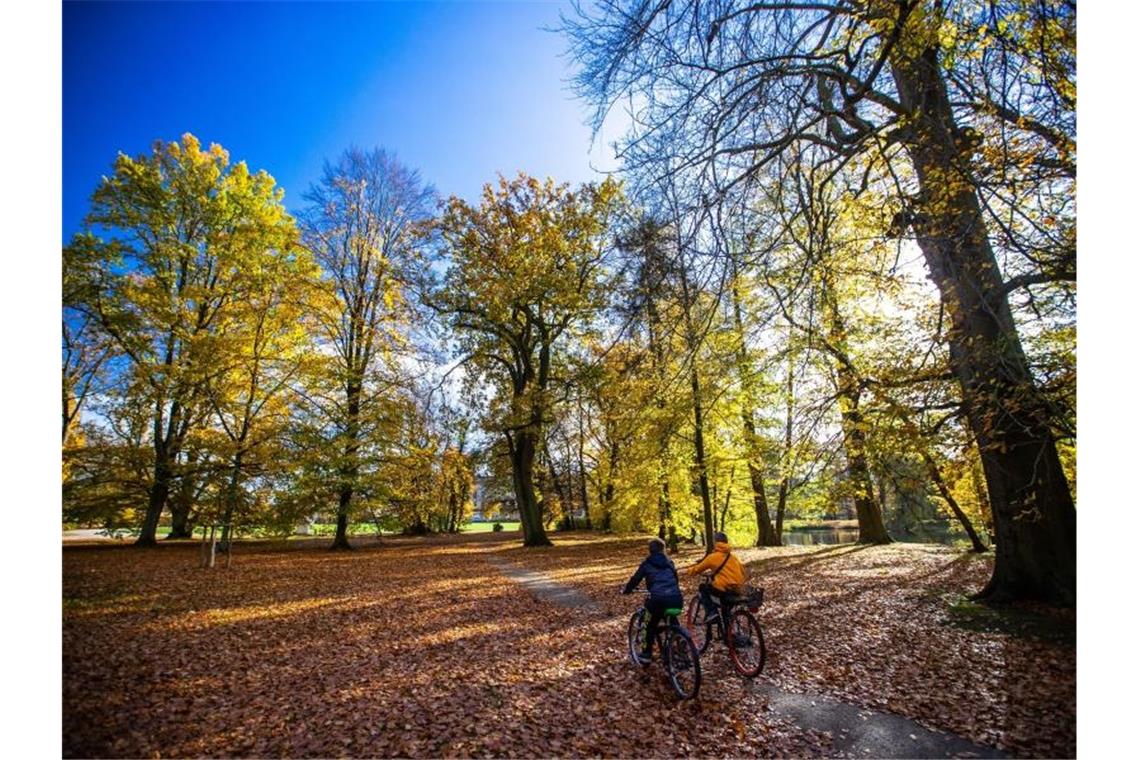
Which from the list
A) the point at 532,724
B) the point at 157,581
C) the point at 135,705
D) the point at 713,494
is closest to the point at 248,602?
the point at 157,581

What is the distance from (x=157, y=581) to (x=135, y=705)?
7144mm

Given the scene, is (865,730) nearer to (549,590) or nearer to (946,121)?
(946,121)

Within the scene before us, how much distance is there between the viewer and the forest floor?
3.78 metres

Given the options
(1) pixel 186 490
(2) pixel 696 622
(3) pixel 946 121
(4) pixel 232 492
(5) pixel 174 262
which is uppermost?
(5) pixel 174 262

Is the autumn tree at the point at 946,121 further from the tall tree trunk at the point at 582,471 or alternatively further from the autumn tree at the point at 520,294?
the tall tree trunk at the point at 582,471

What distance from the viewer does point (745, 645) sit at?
5.37 m

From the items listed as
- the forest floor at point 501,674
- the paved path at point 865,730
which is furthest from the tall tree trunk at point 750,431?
the forest floor at point 501,674

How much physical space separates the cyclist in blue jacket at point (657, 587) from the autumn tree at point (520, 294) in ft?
36.3

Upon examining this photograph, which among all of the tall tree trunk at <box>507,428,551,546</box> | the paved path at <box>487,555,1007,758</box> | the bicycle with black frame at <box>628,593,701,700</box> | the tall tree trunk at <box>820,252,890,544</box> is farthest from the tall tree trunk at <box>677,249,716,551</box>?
the tall tree trunk at <box>507,428,551,546</box>

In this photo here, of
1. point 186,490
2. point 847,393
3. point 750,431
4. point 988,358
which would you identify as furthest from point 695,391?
point 186,490

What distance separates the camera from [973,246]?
4.40 m

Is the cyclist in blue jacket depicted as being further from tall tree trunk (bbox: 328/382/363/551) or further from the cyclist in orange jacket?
tall tree trunk (bbox: 328/382/363/551)

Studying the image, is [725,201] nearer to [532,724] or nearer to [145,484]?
[532,724]

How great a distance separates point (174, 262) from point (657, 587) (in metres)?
13.7
